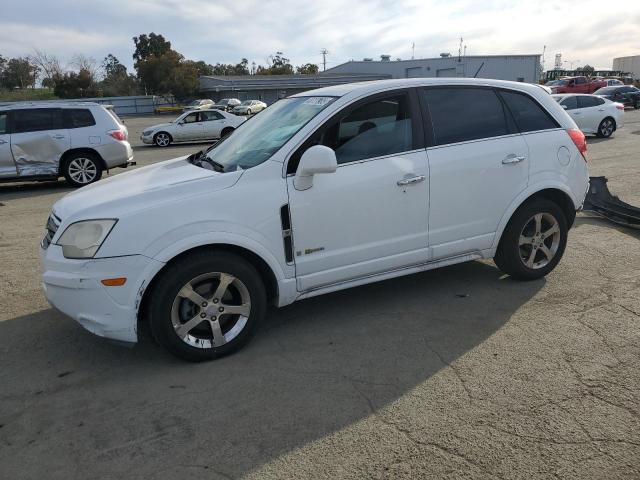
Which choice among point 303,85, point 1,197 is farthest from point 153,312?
point 303,85

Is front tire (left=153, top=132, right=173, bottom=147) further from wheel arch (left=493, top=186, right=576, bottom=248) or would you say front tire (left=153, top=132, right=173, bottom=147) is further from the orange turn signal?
the orange turn signal

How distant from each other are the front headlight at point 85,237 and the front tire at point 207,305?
45 centimetres

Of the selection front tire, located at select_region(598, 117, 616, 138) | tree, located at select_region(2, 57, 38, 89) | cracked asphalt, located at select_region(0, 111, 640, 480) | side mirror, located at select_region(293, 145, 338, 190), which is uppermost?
tree, located at select_region(2, 57, 38, 89)

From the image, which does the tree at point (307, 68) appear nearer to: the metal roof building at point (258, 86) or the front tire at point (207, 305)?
the metal roof building at point (258, 86)

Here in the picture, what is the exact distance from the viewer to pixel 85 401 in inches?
128

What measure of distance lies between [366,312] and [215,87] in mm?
74916

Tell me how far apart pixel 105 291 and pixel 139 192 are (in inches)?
28.7

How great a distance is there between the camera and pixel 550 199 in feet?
15.9

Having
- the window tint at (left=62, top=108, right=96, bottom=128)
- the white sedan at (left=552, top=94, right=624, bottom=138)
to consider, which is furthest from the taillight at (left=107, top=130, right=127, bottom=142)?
the white sedan at (left=552, top=94, right=624, bottom=138)

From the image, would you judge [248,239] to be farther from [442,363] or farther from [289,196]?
[442,363]

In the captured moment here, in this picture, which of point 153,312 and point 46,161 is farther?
point 46,161

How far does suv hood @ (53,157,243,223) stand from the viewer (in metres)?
3.47

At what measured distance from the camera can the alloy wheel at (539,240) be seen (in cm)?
477

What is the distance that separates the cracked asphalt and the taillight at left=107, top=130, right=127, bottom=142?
7502mm
